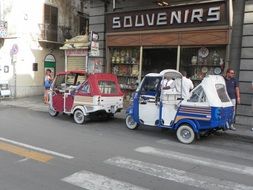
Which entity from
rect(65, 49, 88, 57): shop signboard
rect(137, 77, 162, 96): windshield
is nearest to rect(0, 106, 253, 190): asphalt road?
rect(137, 77, 162, 96): windshield

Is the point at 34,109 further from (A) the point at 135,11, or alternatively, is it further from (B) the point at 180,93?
(B) the point at 180,93

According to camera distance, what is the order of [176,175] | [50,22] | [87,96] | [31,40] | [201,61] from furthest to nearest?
[50,22], [31,40], [201,61], [87,96], [176,175]

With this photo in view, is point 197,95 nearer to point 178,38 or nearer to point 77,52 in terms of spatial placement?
point 178,38

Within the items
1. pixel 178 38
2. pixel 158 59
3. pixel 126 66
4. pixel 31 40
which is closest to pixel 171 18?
pixel 178 38

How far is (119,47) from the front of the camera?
631 inches

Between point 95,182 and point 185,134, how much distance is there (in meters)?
3.83

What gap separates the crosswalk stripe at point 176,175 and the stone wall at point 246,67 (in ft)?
20.7

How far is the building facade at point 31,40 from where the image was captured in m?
20.5

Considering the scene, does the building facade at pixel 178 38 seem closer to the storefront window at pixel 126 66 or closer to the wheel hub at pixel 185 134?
the storefront window at pixel 126 66

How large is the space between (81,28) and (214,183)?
20.7 meters

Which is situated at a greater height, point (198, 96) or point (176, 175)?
point (198, 96)

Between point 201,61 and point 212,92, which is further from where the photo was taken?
point 201,61

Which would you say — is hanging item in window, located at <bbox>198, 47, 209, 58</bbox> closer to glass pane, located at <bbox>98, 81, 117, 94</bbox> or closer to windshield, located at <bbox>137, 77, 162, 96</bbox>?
Answer: glass pane, located at <bbox>98, 81, 117, 94</bbox>

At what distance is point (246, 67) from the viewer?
40.4 ft
